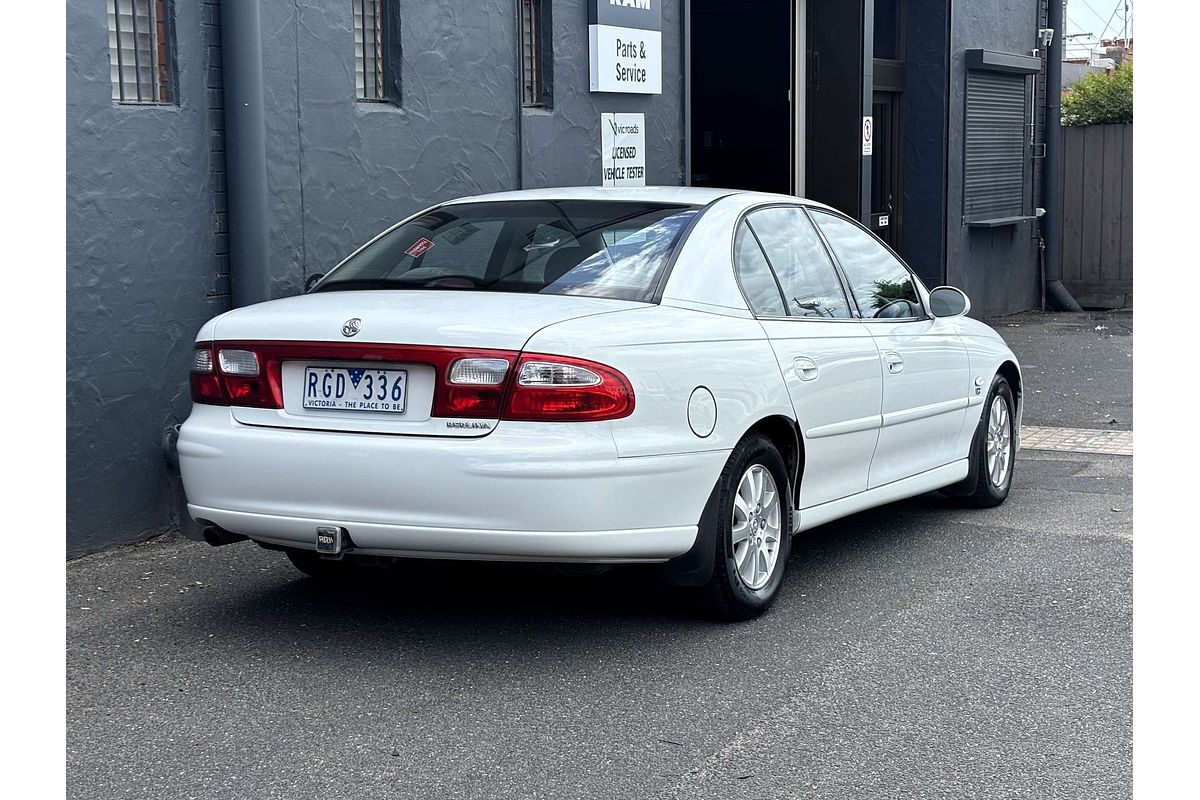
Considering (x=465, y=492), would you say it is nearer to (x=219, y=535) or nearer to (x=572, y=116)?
(x=219, y=535)

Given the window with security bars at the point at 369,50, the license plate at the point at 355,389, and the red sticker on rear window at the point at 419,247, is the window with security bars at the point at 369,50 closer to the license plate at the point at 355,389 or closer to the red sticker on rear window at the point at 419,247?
the red sticker on rear window at the point at 419,247

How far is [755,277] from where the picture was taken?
5934mm

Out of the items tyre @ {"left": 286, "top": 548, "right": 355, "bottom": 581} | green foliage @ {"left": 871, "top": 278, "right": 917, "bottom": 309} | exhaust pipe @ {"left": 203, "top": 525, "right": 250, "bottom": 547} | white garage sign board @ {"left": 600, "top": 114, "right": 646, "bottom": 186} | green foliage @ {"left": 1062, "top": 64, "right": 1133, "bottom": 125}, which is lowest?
tyre @ {"left": 286, "top": 548, "right": 355, "bottom": 581}

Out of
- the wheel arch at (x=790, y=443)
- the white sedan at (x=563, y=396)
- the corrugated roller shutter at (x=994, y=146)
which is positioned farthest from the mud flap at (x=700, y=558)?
the corrugated roller shutter at (x=994, y=146)

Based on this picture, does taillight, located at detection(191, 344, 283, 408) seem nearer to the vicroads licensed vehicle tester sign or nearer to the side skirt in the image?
the side skirt

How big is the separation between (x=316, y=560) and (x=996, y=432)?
3.52 meters

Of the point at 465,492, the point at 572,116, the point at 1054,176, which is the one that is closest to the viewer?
the point at 465,492

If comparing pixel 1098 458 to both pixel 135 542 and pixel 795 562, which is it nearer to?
pixel 795 562

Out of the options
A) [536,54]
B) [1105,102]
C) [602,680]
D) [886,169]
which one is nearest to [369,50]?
[536,54]

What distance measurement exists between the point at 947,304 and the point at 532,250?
231 centimetres

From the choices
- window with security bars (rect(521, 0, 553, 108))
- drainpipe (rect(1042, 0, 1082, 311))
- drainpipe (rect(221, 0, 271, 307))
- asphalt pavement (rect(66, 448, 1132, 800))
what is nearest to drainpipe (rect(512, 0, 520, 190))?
window with security bars (rect(521, 0, 553, 108))

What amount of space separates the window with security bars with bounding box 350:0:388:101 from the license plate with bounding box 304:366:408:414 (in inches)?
147

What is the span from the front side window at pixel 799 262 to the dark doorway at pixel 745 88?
8.61 meters

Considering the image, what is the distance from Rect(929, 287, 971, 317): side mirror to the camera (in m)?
7.09
